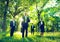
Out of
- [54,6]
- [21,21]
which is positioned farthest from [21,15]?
[54,6]

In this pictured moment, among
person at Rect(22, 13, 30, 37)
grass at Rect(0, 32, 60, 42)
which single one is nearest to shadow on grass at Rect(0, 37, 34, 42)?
grass at Rect(0, 32, 60, 42)

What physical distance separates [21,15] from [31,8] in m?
0.27

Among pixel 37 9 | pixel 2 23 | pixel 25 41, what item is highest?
pixel 37 9

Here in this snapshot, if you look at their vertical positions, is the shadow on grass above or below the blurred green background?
below

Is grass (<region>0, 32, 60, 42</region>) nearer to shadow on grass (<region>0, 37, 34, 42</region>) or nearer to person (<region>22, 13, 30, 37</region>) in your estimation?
shadow on grass (<region>0, 37, 34, 42</region>)

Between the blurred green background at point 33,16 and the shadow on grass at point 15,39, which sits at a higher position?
the blurred green background at point 33,16

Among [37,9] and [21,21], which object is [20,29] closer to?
[21,21]

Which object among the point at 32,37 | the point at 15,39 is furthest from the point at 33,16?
the point at 15,39

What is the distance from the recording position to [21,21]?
494cm

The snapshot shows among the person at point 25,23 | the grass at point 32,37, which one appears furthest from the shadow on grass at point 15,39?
the person at point 25,23

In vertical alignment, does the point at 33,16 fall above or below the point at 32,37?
above

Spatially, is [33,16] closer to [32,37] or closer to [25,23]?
[25,23]

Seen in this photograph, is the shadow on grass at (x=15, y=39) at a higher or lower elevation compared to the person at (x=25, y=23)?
lower

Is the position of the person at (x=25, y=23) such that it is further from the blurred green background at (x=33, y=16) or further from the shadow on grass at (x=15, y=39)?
the shadow on grass at (x=15, y=39)
